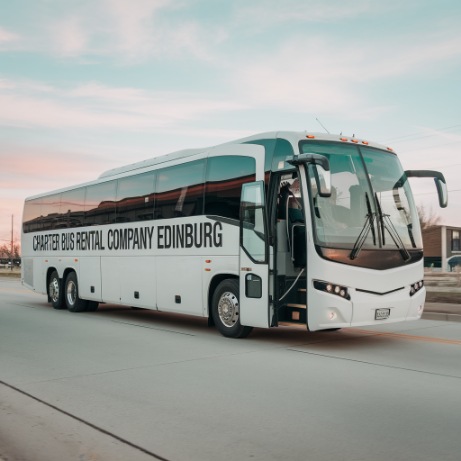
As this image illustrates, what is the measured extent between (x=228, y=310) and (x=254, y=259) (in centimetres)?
123

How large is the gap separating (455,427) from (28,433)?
3.68m

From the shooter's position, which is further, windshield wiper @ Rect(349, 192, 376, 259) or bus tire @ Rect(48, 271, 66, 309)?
bus tire @ Rect(48, 271, 66, 309)

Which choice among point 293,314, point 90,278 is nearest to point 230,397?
point 293,314

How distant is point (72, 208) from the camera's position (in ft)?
57.9

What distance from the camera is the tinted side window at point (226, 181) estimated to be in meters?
11.0

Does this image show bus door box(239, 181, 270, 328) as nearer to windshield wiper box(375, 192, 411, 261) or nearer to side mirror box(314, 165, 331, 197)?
side mirror box(314, 165, 331, 197)

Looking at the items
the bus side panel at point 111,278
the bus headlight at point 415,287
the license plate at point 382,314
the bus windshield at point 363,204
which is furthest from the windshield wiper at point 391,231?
the bus side panel at point 111,278

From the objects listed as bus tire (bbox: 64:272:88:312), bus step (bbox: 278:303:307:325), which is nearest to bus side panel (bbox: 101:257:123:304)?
bus tire (bbox: 64:272:88:312)

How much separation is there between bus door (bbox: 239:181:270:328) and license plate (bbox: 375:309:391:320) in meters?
1.70

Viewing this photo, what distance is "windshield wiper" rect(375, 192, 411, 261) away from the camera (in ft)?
33.4

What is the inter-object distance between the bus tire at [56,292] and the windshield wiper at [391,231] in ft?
35.1

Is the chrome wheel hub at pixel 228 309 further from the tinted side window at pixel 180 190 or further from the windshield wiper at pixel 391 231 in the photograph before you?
the windshield wiper at pixel 391 231

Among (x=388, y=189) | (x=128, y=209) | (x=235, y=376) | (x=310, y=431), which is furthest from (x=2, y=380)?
(x=128, y=209)

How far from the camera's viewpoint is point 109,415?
596 centimetres
